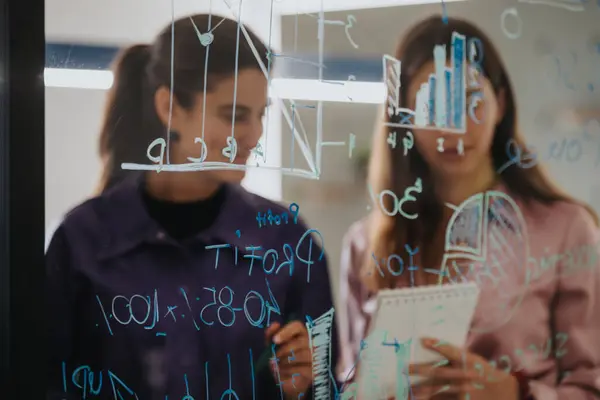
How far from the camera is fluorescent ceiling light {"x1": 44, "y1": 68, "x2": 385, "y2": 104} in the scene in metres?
1.19

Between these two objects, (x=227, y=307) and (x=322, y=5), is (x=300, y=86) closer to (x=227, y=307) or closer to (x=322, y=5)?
(x=322, y=5)

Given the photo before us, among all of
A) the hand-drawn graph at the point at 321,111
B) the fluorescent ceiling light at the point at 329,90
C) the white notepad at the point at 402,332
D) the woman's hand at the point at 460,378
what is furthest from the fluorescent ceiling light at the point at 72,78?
the woman's hand at the point at 460,378

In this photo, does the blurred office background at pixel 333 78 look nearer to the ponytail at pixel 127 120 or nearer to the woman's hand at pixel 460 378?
the ponytail at pixel 127 120

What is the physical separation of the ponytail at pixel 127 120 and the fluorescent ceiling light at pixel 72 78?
0.04 meters

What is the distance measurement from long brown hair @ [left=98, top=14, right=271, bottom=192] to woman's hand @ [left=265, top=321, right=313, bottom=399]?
44 centimetres

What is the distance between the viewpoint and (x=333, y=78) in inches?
49.7

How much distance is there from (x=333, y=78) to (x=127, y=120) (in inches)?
16.6

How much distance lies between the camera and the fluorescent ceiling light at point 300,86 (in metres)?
1.19

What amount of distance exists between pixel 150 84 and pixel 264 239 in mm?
381

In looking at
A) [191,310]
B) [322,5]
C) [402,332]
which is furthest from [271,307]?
[322,5]

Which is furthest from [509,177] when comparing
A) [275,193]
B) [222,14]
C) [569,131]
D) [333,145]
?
[222,14]

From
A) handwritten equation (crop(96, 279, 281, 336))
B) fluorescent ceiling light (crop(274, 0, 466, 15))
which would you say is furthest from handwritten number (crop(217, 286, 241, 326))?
fluorescent ceiling light (crop(274, 0, 466, 15))

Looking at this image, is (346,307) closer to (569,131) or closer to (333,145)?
(333,145)

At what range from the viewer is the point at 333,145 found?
4.15 ft
